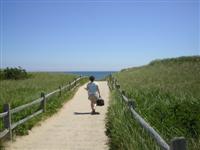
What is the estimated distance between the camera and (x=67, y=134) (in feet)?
37.2

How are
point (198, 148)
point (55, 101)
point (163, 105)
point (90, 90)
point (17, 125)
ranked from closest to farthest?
point (198, 148), point (17, 125), point (163, 105), point (90, 90), point (55, 101)

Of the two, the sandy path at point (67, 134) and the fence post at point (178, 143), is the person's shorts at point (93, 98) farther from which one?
the fence post at point (178, 143)

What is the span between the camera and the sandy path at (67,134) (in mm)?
9750

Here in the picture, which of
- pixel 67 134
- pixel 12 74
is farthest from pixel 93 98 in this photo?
pixel 12 74

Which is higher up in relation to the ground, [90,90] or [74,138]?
[90,90]

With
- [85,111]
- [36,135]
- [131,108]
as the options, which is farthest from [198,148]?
[85,111]

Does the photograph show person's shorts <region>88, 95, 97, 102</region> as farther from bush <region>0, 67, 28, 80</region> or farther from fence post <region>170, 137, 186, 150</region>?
bush <region>0, 67, 28, 80</region>

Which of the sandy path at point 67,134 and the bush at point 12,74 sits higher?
the bush at point 12,74

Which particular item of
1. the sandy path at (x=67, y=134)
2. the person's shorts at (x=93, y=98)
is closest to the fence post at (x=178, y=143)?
the sandy path at (x=67, y=134)

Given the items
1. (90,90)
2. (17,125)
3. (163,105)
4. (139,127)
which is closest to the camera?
(139,127)

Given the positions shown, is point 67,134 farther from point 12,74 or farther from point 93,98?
point 12,74

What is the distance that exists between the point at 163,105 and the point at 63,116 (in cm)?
406

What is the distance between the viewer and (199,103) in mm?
14477

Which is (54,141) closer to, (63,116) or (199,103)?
(63,116)
